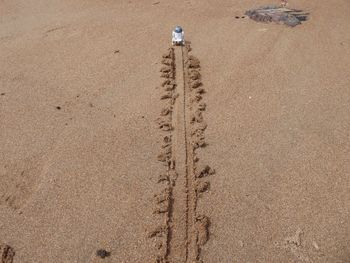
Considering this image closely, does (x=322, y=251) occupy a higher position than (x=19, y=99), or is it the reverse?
(x=19, y=99)

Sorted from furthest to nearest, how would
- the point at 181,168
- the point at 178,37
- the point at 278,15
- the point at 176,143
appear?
the point at 278,15, the point at 178,37, the point at 176,143, the point at 181,168

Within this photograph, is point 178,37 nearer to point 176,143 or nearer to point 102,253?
point 176,143

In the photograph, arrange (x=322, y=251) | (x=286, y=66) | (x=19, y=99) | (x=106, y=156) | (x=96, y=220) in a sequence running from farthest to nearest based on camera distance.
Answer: (x=286, y=66) < (x=19, y=99) < (x=106, y=156) < (x=96, y=220) < (x=322, y=251)

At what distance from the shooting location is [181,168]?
489 centimetres

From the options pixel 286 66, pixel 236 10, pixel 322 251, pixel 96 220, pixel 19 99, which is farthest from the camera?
pixel 236 10

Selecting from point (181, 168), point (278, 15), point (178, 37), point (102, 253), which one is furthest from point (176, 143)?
point (278, 15)

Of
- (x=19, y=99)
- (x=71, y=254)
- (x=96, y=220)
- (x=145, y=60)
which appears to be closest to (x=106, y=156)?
(x=96, y=220)

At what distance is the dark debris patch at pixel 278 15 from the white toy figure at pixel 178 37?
1545 mm

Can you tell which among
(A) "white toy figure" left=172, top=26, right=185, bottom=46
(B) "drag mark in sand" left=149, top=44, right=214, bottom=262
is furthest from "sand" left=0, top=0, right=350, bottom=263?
(A) "white toy figure" left=172, top=26, right=185, bottom=46

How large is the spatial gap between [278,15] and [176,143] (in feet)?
12.7

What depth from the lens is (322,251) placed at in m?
4.08

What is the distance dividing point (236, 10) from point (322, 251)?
5.46 m

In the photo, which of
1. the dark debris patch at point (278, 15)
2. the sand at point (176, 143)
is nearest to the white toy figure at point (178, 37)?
the sand at point (176, 143)

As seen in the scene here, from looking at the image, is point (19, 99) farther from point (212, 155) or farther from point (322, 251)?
point (322, 251)
